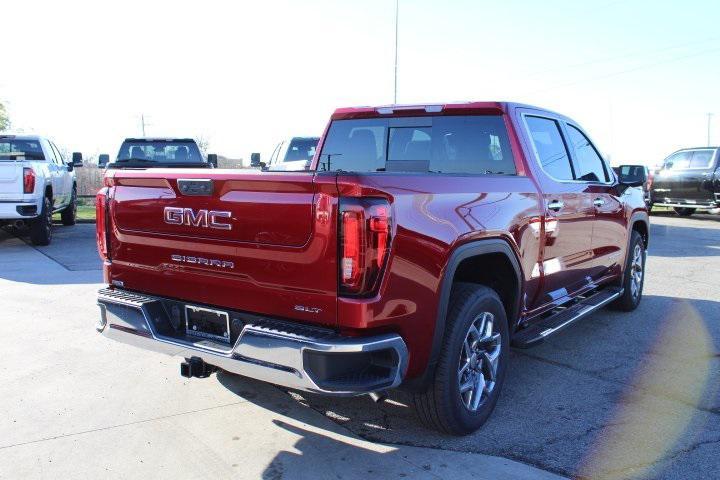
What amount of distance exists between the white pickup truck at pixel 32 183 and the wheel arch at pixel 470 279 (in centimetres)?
856

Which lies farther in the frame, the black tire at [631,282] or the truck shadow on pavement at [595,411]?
the black tire at [631,282]

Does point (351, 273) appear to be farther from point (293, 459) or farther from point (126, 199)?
point (126, 199)

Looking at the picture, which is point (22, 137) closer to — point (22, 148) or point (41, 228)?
point (22, 148)

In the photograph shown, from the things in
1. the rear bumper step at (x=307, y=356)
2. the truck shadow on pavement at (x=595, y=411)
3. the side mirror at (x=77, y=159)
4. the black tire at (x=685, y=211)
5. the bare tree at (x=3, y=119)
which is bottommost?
the truck shadow on pavement at (x=595, y=411)

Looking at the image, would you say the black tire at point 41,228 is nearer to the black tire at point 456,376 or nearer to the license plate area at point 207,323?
the license plate area at point 207,323

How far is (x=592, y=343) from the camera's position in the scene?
5.42 metres

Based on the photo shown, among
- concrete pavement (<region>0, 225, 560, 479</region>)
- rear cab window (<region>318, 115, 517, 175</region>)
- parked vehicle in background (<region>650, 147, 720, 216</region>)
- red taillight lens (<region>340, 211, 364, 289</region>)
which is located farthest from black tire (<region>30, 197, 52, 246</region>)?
parked vehicle in background (<region>650, 147, 720, 216</region>)

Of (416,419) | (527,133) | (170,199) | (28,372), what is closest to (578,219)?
(527,133)

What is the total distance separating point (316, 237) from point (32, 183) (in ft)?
28.8

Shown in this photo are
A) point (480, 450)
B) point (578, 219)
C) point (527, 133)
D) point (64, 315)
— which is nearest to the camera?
point (480, 450)

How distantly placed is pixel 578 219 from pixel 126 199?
10.7ft

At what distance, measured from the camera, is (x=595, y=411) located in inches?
155

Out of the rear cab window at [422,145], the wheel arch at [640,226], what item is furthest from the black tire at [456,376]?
the wheel arch at [640,226]

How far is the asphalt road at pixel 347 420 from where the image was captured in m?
3.21
